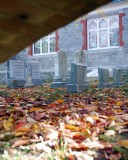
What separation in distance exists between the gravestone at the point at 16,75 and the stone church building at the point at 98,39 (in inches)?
195

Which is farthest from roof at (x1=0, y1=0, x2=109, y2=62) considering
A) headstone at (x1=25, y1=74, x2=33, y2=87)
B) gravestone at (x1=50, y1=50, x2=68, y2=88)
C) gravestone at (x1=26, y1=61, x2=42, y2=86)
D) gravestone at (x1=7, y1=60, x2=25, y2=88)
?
gravestone at (x1=26, y1=61, x2=42, y2=86)

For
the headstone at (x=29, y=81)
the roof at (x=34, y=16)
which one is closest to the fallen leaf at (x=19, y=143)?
the roof at (x=34, y=16)

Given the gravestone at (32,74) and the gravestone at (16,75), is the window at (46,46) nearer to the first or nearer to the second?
the gravestone at (32,74)

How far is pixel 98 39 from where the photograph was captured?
19781 mm

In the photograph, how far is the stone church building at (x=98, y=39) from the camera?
1853cm

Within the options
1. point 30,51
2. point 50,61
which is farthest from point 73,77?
point 30,51

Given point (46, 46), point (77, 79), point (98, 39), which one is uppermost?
point (98, 39)

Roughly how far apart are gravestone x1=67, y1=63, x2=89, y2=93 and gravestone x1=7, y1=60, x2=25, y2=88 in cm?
353

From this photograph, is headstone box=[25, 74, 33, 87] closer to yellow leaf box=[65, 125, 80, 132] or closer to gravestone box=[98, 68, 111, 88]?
gravestone box=[98, 68, 111, 88]

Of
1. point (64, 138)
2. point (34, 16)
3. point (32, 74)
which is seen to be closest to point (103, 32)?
point (32, 74)

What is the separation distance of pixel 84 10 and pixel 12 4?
1.43 ft

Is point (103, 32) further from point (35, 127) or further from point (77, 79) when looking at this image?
point (35, 127)

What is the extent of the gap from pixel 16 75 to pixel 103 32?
8873 millimetres

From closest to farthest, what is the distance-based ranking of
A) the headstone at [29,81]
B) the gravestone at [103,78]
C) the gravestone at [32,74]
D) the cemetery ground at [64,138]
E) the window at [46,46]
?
the cemetery ground at [64,138] < the gravestone at [103,78] < the headstone at [29,81] < the gravestone at [32,74] < the window at [46,46]
